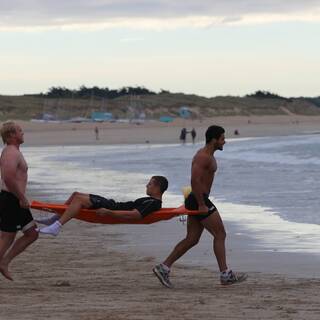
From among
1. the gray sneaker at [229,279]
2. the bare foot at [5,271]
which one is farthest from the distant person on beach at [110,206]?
the gray sneaker at [229,279]

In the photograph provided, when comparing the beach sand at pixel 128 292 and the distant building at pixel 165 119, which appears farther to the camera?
the distant building at pixel 165 119

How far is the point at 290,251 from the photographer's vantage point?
11.2m

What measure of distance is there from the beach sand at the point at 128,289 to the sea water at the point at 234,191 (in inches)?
21.1

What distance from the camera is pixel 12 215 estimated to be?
29.9 feet

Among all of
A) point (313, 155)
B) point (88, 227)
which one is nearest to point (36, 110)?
point (313, 155)

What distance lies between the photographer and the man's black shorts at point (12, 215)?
906cm

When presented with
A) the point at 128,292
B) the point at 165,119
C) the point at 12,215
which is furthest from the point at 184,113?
the point at 128,292

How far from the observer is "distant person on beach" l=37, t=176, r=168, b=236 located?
9.13 m

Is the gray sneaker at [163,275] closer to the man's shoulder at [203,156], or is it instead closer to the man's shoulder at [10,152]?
the man's shoulder at [203,156]

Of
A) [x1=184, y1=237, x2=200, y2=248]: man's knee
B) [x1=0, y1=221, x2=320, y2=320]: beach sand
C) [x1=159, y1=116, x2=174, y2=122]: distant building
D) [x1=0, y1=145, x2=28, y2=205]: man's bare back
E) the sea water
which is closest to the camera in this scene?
[x1=0, y1=221, x2=320, y2=320]: beach sand

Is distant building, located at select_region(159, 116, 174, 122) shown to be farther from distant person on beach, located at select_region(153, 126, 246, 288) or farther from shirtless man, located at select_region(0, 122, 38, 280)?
shirtless man, located at select_region(0, 122, 38, 280)

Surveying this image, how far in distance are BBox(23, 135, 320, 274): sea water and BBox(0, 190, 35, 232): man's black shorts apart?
2.28m

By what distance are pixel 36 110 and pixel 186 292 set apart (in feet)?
336

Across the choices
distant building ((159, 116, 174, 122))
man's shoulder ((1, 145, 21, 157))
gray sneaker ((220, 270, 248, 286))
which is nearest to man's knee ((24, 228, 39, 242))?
man's shoulder ((1, 145, 21, 157))
